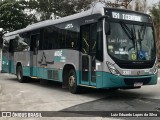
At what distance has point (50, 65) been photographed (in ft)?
54.7

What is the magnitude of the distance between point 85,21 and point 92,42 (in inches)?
40.0

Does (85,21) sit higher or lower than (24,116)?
higher

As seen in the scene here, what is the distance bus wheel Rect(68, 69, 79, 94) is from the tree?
24.8 m

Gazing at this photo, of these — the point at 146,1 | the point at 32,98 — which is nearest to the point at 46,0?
the point at 146,1

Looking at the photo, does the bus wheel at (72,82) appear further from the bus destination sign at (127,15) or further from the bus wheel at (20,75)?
the bus wheel at (20,75)

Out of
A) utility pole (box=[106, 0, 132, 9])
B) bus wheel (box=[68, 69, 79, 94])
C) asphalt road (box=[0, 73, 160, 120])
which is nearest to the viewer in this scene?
asphalt road (box=[0, 73, 160, 120])

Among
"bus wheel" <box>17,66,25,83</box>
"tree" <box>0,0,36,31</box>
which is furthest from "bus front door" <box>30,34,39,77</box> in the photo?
"tree" <box>0,0,36,31</box>

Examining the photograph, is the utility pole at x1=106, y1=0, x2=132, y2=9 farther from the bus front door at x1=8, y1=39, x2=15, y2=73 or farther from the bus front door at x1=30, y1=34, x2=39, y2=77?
the bus front door at x1=30, y1=34, x2=39, y2=77

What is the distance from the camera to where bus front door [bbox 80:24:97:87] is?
514 inches

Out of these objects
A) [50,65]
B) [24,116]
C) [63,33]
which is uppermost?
[63,33]

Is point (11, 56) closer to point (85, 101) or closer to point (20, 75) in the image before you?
point (20, 75)

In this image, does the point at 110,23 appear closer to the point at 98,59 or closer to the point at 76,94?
the point at 98,59

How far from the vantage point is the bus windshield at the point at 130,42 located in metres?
12.6

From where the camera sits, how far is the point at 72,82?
14625 millimetres
